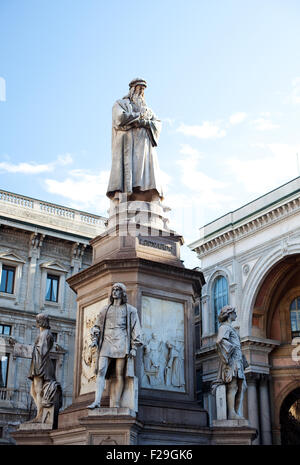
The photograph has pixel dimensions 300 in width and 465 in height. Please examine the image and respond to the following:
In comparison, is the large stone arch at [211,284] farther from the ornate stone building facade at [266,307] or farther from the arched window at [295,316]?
the arched window at [295,316]

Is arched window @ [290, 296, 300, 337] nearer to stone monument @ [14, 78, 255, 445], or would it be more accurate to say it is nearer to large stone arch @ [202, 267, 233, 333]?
large stone arch @ [202, 267, 233, 333]

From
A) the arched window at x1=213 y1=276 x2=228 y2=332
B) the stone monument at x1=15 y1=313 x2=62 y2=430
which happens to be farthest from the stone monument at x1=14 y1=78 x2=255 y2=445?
the arched window at x1=213 y1=276 x2=228 y2=332

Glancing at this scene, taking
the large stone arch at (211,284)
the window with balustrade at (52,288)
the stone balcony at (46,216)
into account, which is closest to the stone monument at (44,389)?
the stone balcony at (46,216)

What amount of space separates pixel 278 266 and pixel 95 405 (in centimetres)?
2647

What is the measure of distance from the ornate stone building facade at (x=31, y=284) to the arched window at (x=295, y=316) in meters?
12.4

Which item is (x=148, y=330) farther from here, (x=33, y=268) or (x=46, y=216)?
(x=46, y=216)

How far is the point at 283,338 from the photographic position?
1373 inches

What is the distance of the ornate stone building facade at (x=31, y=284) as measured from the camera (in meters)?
31.4

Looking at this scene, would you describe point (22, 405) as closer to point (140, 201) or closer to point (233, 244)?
point (233, 244)

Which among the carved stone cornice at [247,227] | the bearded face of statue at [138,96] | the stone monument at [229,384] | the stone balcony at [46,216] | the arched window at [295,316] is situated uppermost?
the stone balcony at [46,216]

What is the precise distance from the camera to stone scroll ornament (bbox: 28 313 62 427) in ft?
34.7

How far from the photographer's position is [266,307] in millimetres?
34844

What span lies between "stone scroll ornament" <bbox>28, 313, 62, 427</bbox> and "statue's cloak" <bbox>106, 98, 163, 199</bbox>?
341 cm

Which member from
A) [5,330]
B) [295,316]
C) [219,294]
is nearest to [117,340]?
[5,330]
